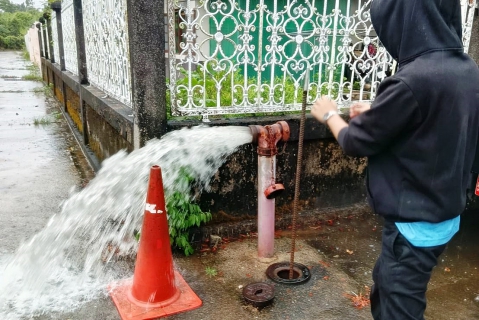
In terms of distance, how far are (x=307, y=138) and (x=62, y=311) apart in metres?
2.49

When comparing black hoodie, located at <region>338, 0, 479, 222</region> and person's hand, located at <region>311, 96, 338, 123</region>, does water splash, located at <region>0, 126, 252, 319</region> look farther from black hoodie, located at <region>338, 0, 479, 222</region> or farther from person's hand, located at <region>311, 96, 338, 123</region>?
black hoodie, located at <region>338, 0, 479, 222</region>

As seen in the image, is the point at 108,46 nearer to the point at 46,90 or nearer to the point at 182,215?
the point at 182,215

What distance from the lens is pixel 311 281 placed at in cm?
318

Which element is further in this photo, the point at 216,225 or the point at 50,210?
the point at 50,210

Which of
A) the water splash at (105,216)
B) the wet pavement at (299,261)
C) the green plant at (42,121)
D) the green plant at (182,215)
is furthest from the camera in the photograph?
the green plant at (42,121)

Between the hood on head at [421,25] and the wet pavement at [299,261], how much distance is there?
1.83m

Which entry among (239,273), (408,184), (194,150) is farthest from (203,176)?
(408,184)

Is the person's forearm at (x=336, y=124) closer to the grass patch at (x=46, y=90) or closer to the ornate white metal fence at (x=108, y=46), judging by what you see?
the ornate white metal fence at (x=108, y=46)

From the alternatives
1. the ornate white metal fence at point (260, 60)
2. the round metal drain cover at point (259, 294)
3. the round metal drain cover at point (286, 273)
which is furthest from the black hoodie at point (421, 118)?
the ornate white metal fence at point (260, 60)

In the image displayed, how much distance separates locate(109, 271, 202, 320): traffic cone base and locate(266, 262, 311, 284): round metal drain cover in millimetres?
639

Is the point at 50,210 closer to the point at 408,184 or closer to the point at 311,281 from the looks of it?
the point at 311,281

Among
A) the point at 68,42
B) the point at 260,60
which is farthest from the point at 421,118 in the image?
the point at 68,42

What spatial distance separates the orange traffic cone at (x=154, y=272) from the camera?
2.73 m

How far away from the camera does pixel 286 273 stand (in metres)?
3.29
